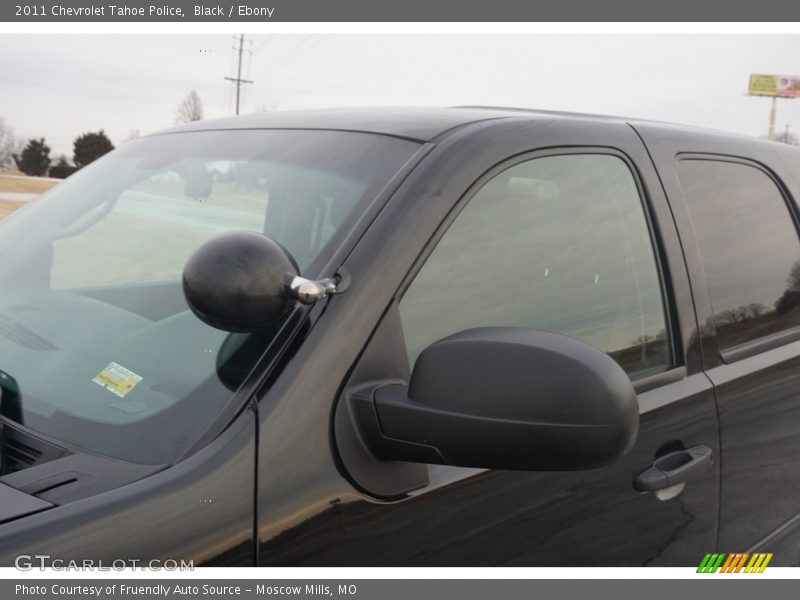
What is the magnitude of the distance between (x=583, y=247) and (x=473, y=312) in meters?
0.39

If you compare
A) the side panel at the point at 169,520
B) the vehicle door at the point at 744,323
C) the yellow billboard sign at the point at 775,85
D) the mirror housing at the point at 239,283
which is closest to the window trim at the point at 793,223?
the vehicle door at the point at 744,323

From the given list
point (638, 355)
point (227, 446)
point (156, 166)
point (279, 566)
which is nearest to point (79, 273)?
point (156, 166)

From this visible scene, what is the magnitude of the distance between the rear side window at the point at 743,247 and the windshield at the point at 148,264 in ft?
3.30

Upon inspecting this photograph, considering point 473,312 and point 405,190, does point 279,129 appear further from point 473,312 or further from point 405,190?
point 473,312

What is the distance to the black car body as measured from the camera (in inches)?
49.9

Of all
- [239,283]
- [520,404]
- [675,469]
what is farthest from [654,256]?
[239,283]

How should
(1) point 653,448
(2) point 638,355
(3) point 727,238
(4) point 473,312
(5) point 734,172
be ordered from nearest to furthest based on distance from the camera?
(4) point 473,312 < (1) point 653,448 < (2) point 638,355 < (3) point 727,238 < (5) point 734,172

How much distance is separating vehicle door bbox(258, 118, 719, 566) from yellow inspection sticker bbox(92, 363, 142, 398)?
→ 337 millimetres

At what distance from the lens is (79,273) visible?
193 cm

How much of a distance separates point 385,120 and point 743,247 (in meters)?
1.18

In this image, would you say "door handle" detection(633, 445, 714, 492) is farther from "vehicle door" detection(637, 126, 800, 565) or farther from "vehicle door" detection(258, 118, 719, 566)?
"vehicle door" detection(637, 126, 800, 565)

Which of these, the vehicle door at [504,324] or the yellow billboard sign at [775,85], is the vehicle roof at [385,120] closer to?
the vehicle door at [504,324]

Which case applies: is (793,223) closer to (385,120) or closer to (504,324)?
(504,324)

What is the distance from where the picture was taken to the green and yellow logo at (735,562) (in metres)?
2.02
